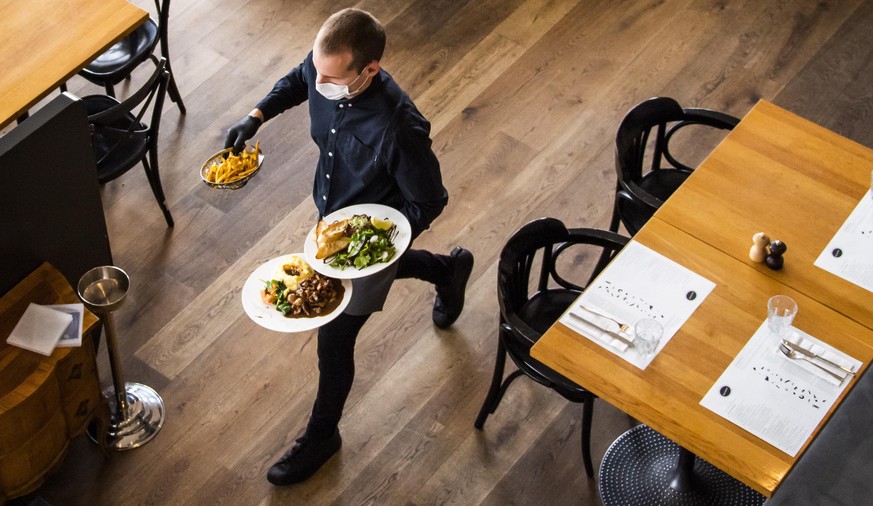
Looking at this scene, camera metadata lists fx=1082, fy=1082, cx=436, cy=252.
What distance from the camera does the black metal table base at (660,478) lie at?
3.79 meters

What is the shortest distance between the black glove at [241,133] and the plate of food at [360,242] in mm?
391

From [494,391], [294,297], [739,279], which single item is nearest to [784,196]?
Result: [739,279]

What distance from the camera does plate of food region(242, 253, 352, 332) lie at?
3.34m

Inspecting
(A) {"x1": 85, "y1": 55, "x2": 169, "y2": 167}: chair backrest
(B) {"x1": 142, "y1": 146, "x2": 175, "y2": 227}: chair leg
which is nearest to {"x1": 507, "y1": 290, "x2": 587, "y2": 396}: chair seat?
(A) {"x1": 85, "y1": 55, "x2": 169, "y2": 167}: chair backrest

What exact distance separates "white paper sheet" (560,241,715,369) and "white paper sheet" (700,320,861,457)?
22 centimetres

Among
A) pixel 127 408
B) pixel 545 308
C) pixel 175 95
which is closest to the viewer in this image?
pixel 545 308

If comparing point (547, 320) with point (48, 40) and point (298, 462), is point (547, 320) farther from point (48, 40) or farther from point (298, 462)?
point (48, 40)

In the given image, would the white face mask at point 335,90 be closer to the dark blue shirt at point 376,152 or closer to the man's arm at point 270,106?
the dark blue shirt at point 376,152

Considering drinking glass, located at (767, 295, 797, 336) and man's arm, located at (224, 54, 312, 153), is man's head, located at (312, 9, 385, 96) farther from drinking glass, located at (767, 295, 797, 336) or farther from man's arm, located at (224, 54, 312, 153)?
drinking glass, located at (767, 295, 797, 336)

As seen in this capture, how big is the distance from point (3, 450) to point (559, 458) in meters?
1.89

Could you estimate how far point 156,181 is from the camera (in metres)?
4.53

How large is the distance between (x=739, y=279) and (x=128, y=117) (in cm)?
254

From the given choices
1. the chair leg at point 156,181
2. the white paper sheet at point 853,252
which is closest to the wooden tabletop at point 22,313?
the chair leg at point 156,181

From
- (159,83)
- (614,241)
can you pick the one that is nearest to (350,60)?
(614,241)
